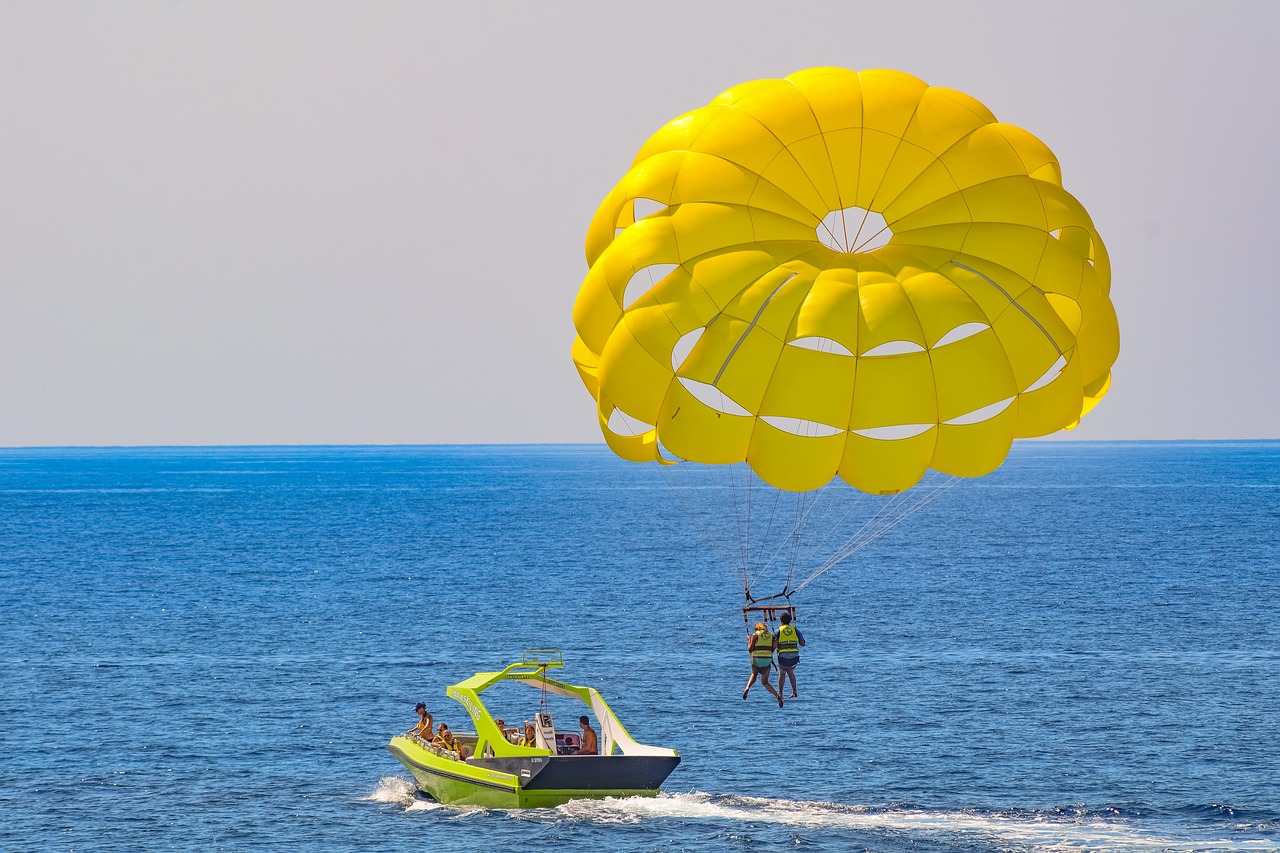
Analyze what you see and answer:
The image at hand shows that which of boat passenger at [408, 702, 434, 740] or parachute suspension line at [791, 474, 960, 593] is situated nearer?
parachute suspension line at [791, 474, 960, 593]

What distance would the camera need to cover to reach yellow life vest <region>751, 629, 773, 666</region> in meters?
26.3

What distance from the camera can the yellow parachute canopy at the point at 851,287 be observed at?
2445 cm

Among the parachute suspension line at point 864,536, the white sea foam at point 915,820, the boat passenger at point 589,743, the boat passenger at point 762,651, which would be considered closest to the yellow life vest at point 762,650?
the boat passenger at point 762,651

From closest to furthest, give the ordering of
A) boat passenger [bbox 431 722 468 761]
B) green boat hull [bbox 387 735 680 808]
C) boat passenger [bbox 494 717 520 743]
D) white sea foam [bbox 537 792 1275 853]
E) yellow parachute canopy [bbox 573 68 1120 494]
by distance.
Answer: yellow parachute canopy [bbox 573 68 1120 494]
white sea foam [bbox 537 792 1275 853]
green boat hull [bbox 387 735 680 808]
boat passenger [bbox 494 717 520 743]
boat passenger [bbox 431 722 468 761]

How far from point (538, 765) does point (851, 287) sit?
1425 centimetres

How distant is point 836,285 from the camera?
2439cm

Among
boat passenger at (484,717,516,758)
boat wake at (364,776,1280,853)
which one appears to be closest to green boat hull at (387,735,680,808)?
boat passenger at (484,717,516,758)

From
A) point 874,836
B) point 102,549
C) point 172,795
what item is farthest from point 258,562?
point 874,836

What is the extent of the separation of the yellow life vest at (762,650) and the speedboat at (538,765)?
20.0ft

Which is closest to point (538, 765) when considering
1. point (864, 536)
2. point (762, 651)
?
point (762, 651)

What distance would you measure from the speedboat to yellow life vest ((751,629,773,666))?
6.11 meters

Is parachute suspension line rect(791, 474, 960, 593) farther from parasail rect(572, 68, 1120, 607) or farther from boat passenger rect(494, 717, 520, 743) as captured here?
boat passenger rect(494, 717, 520, 743)

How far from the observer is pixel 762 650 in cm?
2647

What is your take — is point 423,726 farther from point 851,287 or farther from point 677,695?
point 851,287
